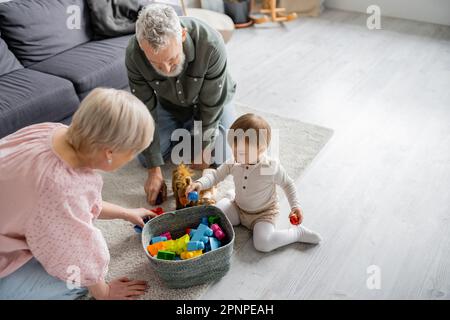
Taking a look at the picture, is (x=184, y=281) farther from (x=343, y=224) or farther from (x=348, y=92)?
(x=348, y=92)

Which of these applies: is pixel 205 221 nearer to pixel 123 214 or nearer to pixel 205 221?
pixel 205 221

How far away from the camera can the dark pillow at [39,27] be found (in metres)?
2.24

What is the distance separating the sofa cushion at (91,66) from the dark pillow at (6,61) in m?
0.09

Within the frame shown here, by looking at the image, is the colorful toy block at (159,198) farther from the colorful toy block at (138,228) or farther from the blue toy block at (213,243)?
the blue toy block at (213,243)

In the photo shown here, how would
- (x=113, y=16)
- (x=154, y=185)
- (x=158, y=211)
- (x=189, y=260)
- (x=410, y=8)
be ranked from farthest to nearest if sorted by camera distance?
(x=410, y=8)
(x=113, y=16)
(x=154, y=185)
(x=158, y=211)
(x=189, y=260)

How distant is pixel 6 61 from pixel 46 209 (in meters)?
1.46

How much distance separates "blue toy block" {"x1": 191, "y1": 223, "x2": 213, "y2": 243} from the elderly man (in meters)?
0.35

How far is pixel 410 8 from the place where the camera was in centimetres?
359

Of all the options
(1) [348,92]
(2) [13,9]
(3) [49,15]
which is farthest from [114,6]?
(1) [348,92]

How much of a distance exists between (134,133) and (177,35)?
1.87 ft

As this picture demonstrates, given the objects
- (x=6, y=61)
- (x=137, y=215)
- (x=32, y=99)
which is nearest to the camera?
(x=137, y=215)

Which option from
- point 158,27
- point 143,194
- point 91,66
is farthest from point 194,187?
point 91,66

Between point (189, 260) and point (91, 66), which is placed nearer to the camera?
point (189, 260)
